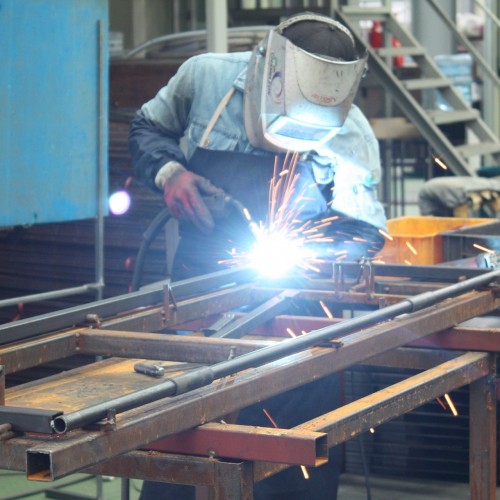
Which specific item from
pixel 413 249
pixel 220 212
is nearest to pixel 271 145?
pixel 220 212

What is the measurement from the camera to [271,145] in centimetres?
388

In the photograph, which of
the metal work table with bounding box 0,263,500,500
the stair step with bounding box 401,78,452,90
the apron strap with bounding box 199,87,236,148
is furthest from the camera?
the stair step with bounding box 401,78,452,90

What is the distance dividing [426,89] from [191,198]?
6275mm

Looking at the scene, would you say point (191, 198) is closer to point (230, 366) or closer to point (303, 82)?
point (303, 82)

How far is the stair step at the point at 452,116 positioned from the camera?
29.9 feet

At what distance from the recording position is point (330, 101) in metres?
3.70

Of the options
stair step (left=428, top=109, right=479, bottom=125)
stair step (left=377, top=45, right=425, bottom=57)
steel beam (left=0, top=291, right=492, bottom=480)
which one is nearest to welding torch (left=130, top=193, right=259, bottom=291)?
steel beam (left=0, top=291, right=492, bottom=480)

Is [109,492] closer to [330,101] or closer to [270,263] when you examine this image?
[270,263]

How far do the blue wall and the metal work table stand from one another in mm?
944

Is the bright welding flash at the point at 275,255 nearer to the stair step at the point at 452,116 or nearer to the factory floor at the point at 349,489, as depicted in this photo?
the factory floor at the point at 349,489

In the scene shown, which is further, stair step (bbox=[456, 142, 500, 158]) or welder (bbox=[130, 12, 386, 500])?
stair step (bbox=[456, 142, 500, 158])

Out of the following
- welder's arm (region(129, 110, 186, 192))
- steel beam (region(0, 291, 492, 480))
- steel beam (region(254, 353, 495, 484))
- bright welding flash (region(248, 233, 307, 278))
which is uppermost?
welder's arm (region(129, 110, 186, 192))

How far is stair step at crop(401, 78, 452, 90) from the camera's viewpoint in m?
9.09

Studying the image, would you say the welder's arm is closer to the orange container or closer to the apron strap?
the apron strap
